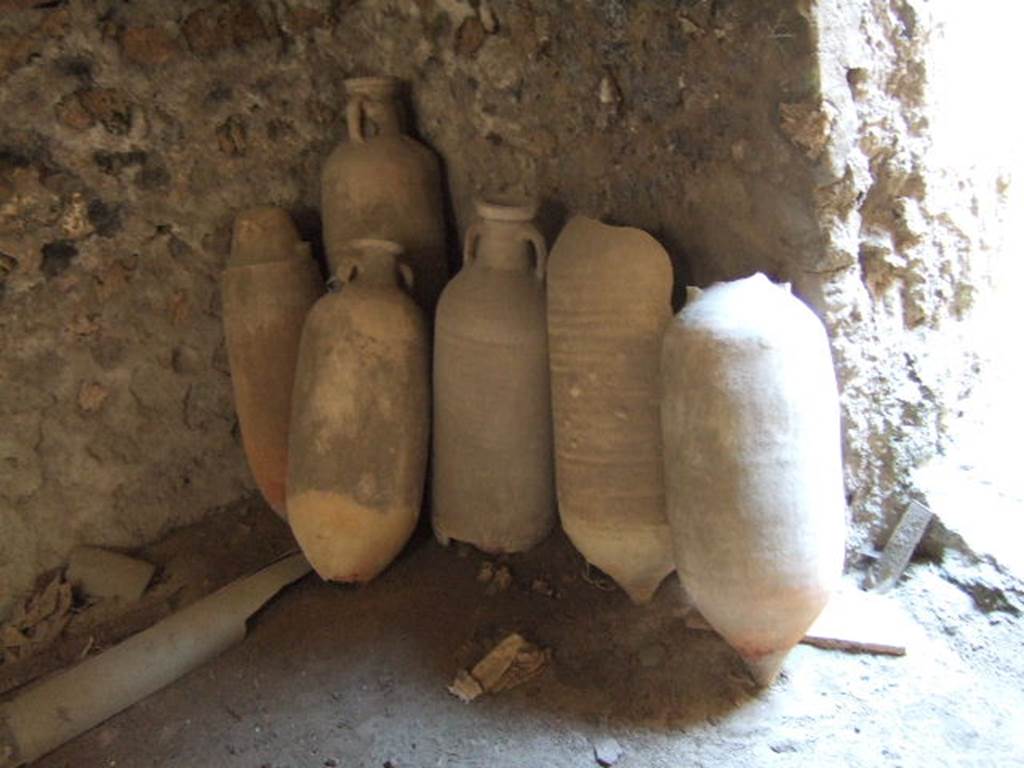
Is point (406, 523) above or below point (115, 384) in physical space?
below

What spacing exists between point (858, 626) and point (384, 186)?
Result: 1356 millimetres

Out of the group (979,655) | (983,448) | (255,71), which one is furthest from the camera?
(255,71)

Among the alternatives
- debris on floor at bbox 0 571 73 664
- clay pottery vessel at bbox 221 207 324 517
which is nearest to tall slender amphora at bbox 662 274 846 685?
clay pottery vessel at bbox 221 207 324 517

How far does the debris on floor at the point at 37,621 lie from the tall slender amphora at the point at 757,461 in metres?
1.44

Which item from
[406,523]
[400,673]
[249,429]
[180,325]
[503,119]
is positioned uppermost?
[503,119]

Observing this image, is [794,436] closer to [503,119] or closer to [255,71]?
[503,119]

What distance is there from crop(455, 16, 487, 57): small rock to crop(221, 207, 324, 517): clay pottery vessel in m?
0.58

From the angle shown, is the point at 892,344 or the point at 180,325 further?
the point at 180,325

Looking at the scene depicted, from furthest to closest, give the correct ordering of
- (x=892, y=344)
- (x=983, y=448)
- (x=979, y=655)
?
(x=983, y=448)
(x=892, y=344)
(x=979, y=655)

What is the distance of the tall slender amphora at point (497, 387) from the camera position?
1807mm

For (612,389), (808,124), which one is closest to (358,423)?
(612,389)

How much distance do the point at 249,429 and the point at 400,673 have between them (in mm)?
697

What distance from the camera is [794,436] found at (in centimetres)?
144

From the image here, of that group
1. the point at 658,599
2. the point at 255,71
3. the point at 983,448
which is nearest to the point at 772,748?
the point at 658,599
